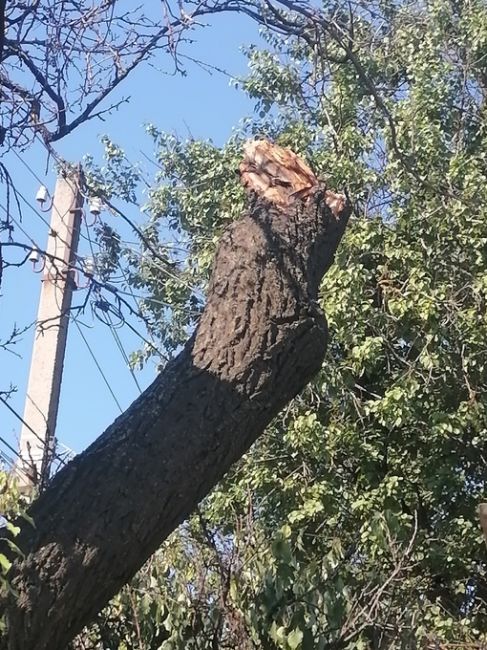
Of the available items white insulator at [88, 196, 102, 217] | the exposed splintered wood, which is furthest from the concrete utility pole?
the exposed splintered wood

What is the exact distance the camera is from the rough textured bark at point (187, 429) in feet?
7.41

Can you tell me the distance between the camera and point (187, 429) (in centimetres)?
243

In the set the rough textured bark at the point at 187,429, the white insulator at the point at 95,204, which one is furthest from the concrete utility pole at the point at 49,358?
the rough textured bark at the point at 187,429

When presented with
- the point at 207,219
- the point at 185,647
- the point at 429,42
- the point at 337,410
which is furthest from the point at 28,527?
the point at 429,42

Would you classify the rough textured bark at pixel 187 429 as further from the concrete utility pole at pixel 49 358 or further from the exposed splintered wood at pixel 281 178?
the concrete utility pole at pixel 49 358

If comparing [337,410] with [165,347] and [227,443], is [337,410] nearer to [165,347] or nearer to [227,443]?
[165,347]

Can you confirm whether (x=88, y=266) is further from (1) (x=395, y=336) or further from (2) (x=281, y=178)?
(1) (x=395, y=336)

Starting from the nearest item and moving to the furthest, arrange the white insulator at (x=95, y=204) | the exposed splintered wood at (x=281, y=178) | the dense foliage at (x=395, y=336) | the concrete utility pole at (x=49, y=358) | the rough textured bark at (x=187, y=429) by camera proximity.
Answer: the rough textured bark at (x=187, y=429)
the exposed splintered wood at (x=281, y=178)
the white insulator at (x=95, y=204)
the concrete utility pole at (x=49, y=358)
the dense foliage at (x=395, y=336)

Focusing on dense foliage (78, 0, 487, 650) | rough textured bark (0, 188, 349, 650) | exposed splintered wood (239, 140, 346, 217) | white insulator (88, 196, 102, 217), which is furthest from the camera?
dense foliage (78, 0, 487, 650)

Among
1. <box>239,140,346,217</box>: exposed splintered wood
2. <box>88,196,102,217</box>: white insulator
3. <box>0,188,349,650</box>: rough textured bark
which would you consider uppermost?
<box>88,196,102,217</box>: white insulator

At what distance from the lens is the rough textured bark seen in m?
2.26

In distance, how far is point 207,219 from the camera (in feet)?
32.2

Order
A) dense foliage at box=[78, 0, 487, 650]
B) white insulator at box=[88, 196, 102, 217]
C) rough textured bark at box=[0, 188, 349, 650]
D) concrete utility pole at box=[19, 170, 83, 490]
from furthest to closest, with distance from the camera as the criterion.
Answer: dense foliage at box=[78, 0, 487, 650] → concrete utility pole at box=[19, 170, 83, 490] → white insulator at box=[88, 196, 102, 217] → rough textured bark at box=[0, 188, 349, 650]

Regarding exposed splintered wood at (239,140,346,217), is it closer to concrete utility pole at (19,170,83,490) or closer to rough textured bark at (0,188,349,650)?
rough textured bark at (0,188,349,650)
